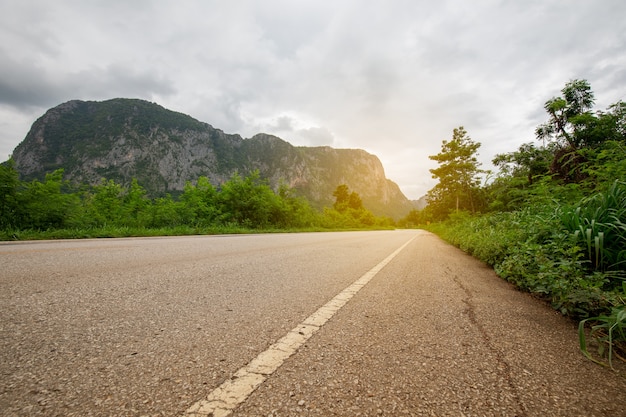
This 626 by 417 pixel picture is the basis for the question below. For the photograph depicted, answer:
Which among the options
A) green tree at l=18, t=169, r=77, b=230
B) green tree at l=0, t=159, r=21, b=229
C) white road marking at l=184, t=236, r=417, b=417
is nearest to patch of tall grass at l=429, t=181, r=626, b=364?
white road marking at l=184, t=236, r=417, b=417

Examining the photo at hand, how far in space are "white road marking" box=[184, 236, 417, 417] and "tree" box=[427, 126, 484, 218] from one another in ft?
67.7

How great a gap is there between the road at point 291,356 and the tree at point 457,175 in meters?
19.4

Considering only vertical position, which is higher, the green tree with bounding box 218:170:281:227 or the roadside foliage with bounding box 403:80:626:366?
the green tree with bounding box 218:170:281:227

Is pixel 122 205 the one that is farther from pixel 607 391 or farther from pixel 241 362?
pixel 607 391

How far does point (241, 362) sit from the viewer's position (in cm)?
134

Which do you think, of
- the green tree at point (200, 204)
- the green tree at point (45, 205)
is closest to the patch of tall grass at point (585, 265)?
the green tree at point (45, 205)

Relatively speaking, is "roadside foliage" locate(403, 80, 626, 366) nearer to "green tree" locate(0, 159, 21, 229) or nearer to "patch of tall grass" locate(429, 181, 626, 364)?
"patch of tall grass" locate(429, 181, 626, 364)

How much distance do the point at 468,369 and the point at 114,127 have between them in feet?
448

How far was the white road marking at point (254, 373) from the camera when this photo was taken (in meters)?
0.99

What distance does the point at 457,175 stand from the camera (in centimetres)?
2052

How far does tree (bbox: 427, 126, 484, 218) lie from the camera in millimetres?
19922

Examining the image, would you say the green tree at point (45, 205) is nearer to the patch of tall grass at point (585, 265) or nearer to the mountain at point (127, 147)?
the patch of tall grass at point (585, 265)

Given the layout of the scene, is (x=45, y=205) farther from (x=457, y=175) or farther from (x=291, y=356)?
(x=457, y=175)

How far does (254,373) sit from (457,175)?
74.1 feet
